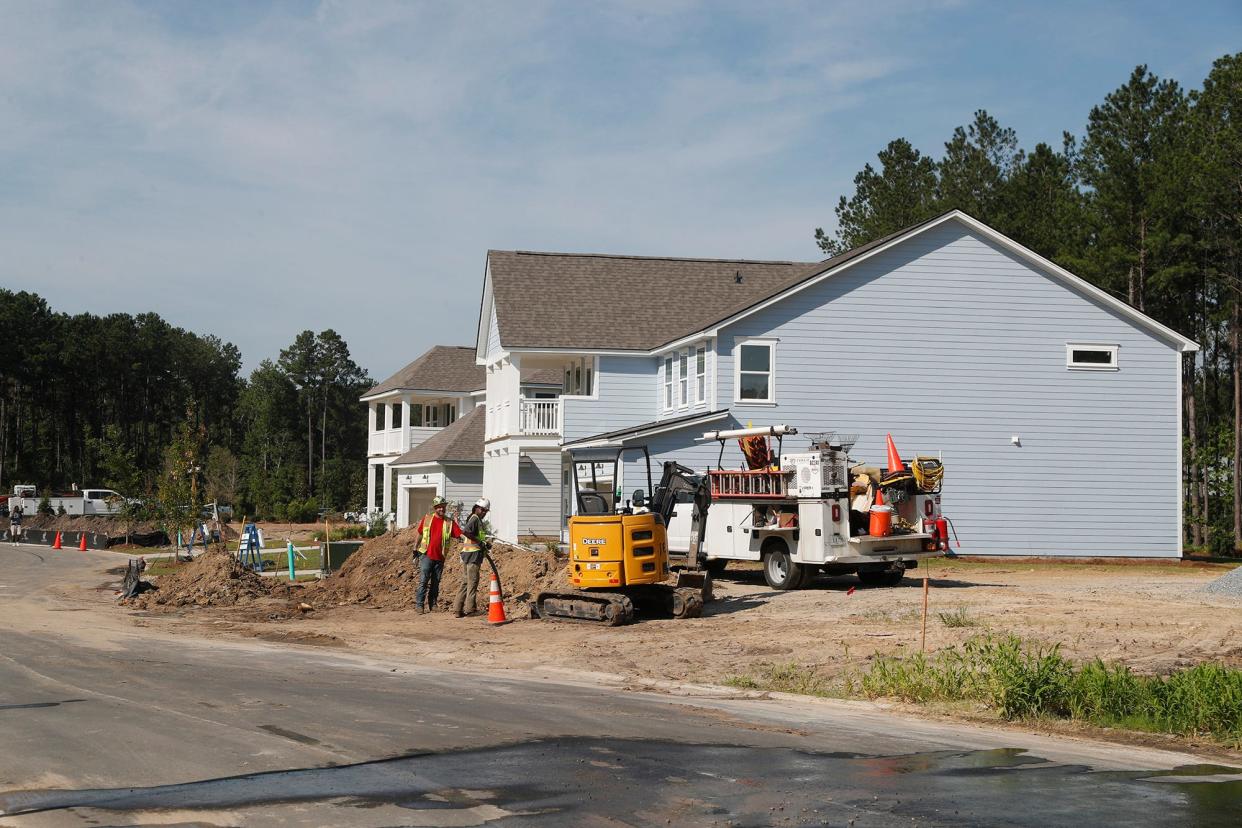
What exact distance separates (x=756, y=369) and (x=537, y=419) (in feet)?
30.2

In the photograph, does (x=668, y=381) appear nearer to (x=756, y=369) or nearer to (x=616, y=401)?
(x=616, y=401)

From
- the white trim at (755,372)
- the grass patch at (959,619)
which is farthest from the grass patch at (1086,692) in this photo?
the white trim at (755,372)

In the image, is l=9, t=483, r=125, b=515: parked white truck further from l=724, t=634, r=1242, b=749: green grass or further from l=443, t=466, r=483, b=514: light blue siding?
l=724, t=634, r=1242, b=749: green grass

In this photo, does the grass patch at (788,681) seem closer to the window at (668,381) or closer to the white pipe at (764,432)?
the white pipe at (764,432)

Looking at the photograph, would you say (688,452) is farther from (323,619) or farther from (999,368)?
(323,619)

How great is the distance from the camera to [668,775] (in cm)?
916

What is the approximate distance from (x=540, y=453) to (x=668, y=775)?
103 ft

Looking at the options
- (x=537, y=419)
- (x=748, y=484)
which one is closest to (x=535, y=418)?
(x=537, y=419)

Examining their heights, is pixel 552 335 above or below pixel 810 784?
above

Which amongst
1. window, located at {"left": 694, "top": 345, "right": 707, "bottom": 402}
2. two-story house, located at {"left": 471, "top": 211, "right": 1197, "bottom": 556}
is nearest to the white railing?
two-story house, located at {"left": 471, "top": 211, "right": 1197, "bottom": 556}

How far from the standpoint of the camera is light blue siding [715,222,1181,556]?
33.7 meters

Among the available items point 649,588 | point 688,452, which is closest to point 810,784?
point 649,588

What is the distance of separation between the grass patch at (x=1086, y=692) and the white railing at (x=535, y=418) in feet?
87.0

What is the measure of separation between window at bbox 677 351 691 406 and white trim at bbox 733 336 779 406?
2.83 meters
